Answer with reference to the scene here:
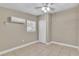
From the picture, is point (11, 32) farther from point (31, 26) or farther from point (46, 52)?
point (46, 52)

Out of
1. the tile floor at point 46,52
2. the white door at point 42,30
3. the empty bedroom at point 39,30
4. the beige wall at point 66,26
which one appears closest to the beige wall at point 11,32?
the empty bedroom at point 39,30

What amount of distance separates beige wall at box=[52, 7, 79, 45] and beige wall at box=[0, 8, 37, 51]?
5.18ft

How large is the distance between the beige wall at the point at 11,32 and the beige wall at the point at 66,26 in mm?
1578

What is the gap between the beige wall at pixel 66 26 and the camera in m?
3.20

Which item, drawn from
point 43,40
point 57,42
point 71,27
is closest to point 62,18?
point 71,27

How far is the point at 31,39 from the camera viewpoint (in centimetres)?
407

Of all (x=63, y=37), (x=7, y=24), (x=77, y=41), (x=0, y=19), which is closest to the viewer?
(x=0, y=19)

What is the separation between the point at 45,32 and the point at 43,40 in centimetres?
49

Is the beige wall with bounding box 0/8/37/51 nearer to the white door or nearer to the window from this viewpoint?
the window

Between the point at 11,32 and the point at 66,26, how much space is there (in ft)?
8.70

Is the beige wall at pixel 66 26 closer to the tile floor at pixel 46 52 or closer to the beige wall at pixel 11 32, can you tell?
the tile floor at pixel 46 52

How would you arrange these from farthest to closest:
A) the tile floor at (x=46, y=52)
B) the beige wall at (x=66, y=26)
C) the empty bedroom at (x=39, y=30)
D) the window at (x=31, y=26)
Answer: the window at (x=31, y=26)
the beige wall at (x=66, y=26)
the empty bedroom at (x=39, y=30)
the tile floor at (x=46, y=52)

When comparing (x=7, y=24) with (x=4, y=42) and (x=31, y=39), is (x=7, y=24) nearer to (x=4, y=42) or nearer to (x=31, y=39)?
(x=4, y=42)

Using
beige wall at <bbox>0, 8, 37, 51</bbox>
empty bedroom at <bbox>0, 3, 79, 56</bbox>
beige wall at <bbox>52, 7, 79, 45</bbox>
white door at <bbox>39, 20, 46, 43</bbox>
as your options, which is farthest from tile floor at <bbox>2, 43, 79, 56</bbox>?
white door at <bbox>39, 20, 46, 43</bbox>
